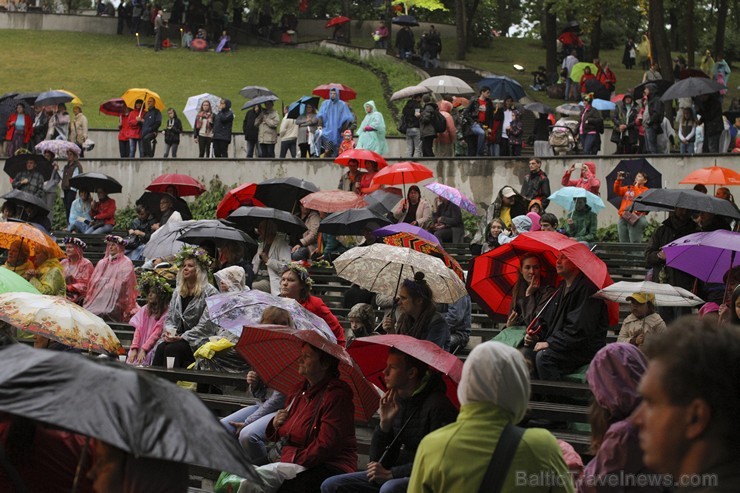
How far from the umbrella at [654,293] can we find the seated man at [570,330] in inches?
5.6

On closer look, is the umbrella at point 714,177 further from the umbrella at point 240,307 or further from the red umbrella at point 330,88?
the red umbrella at point 330,88

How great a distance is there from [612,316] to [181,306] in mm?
3956

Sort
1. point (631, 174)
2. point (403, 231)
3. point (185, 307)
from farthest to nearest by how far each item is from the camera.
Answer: point (631, 174), point (403, 231), point (185, 307)

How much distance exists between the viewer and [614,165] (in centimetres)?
2219

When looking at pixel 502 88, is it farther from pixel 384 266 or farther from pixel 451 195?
pixel 384 266

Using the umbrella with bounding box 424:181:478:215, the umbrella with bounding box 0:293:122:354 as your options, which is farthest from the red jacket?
the umbrella with bounding box 424:181:478:215

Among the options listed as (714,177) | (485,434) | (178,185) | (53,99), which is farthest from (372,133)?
(485,434)

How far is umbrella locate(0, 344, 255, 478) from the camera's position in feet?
14.6

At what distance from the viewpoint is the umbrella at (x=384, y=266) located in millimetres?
11148

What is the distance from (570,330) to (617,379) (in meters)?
3.89

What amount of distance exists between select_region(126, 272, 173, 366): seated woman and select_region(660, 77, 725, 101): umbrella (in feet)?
41.4

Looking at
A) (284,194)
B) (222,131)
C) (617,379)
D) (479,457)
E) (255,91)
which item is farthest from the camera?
(255,91)

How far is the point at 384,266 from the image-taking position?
11.6 metres

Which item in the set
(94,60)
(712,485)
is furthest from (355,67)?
(712,485)
